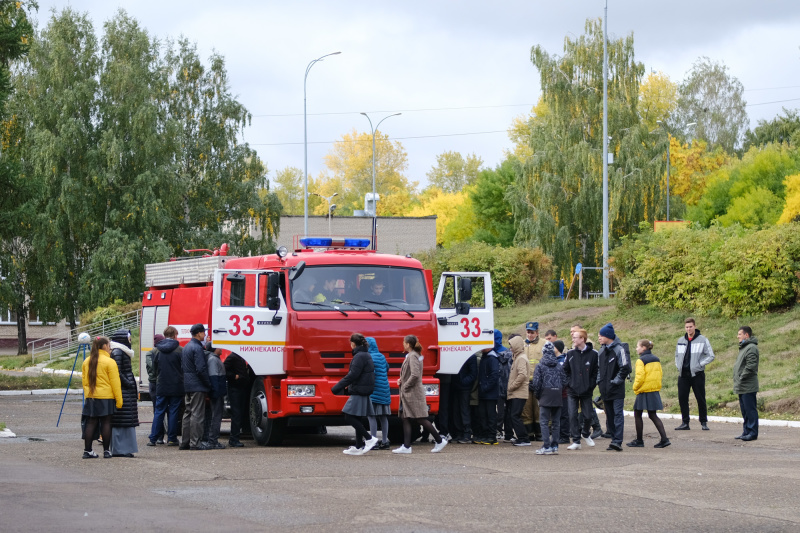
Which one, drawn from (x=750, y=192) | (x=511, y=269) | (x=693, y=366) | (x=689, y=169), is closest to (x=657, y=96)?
(x=689, y=169)

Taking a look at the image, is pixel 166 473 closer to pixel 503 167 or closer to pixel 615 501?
pixel 615 501

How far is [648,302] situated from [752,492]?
2355cm

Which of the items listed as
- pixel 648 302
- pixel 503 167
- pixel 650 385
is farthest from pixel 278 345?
pixel 503 167

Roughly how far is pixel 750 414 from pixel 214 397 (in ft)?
27.5

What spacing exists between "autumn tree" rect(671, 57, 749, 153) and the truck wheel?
7744cm

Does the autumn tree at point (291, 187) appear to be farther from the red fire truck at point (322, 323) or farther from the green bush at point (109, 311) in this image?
the red fire truck at point (322, 323)

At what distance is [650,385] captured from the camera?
1535 centimetres

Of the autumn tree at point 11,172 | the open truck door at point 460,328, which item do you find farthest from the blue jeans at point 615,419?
the autumn tree at point 11,172

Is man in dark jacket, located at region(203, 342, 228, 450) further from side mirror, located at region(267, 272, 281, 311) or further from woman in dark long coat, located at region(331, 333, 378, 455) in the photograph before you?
woman in dark long coat, located at region(331, 333, 378, 455)

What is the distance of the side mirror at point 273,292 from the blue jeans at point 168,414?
2.08 metres

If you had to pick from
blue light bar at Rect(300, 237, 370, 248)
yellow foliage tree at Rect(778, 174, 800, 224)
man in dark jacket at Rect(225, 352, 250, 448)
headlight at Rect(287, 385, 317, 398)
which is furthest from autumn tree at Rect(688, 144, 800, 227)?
headlight at Rect(287, 385, 317, 398)

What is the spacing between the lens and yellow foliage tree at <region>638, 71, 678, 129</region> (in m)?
64.8

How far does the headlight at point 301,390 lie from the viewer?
588 inches

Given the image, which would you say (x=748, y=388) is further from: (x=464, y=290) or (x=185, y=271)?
(x=185, y=271)
